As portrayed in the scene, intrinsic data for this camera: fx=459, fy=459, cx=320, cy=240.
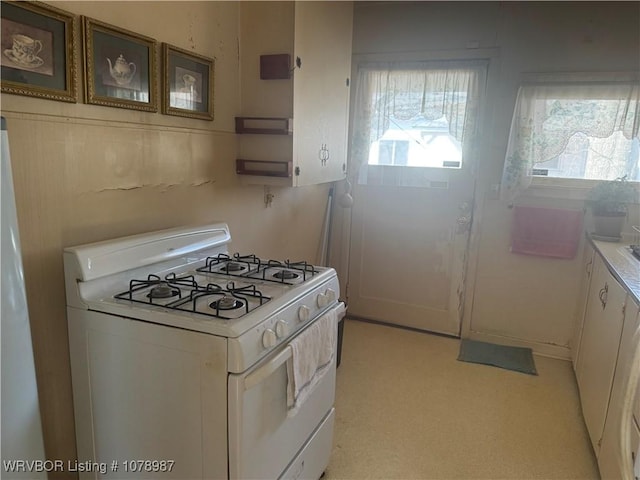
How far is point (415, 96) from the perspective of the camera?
134 inches

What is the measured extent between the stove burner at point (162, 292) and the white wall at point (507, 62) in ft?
8.17

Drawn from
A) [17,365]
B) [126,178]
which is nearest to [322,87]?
→ [126,178]

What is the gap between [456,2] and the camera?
322 cm

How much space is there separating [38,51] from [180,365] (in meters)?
1.03

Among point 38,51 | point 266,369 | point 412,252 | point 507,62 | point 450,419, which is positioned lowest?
point 450,419

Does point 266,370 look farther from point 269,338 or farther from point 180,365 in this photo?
point 180,365

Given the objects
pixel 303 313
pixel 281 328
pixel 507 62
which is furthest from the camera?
pixel 507 62

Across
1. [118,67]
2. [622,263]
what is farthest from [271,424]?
[622,263]

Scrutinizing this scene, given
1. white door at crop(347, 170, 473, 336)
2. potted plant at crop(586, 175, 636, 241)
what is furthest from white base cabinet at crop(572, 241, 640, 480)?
white door at crop(347, 170, 473, 336)

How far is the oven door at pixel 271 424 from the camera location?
1323 millimetres

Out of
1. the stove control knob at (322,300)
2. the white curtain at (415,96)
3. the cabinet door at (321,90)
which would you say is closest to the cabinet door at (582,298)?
the white curtain at (415,96)

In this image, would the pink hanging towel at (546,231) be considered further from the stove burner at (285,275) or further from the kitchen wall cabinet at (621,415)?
the stove burner at (285,275)

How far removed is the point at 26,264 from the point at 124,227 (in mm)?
397

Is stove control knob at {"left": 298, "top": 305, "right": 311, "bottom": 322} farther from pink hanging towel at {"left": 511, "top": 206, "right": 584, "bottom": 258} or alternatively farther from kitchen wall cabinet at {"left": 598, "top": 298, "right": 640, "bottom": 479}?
pink hanging towel at {"left": 511, "top": 206, "right": 584, "bottom": 258}
